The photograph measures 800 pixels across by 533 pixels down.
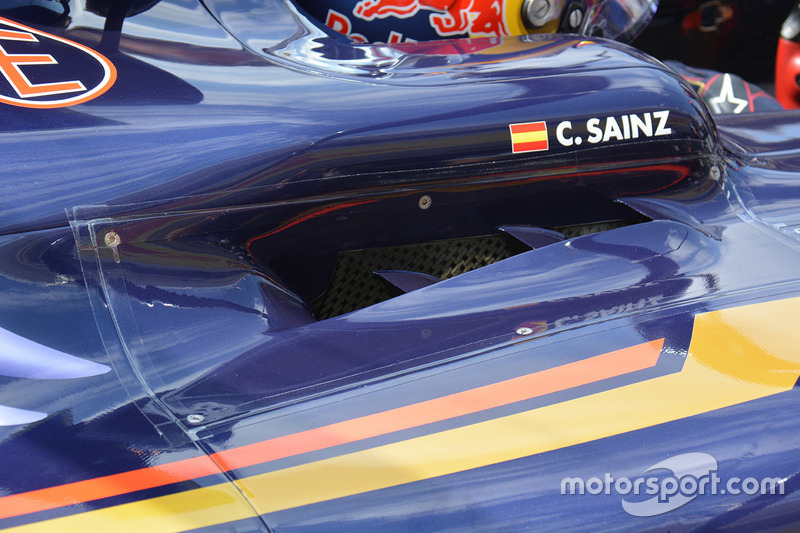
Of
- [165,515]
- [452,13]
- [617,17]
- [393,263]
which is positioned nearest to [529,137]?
[393,263]

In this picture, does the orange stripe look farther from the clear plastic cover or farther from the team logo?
the clear plastic cover

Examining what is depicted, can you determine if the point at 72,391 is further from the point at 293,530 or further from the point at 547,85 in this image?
the point at 547,85

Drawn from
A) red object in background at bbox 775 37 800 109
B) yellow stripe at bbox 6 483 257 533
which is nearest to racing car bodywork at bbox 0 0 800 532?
yellow stripe at bbox 6 483 257 533

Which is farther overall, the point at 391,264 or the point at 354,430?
the point at 391,264

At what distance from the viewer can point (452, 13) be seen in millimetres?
1958

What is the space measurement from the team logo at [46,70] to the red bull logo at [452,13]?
2.58 feet

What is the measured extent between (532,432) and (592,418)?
8 centimetres

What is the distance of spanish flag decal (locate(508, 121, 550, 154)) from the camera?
1.37m

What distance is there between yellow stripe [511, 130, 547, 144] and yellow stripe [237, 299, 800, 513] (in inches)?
17.4

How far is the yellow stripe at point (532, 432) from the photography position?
816 mm

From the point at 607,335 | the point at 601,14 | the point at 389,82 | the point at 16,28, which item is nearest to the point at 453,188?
the point at 389,82

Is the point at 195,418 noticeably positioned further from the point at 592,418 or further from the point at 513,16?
the point at 513,16

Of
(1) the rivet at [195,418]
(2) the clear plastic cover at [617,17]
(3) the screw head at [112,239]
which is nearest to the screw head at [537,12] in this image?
(2) the clear plastic cover at [617,17]

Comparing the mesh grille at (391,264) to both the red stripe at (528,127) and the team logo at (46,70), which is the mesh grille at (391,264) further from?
the team logo at (46,70)
